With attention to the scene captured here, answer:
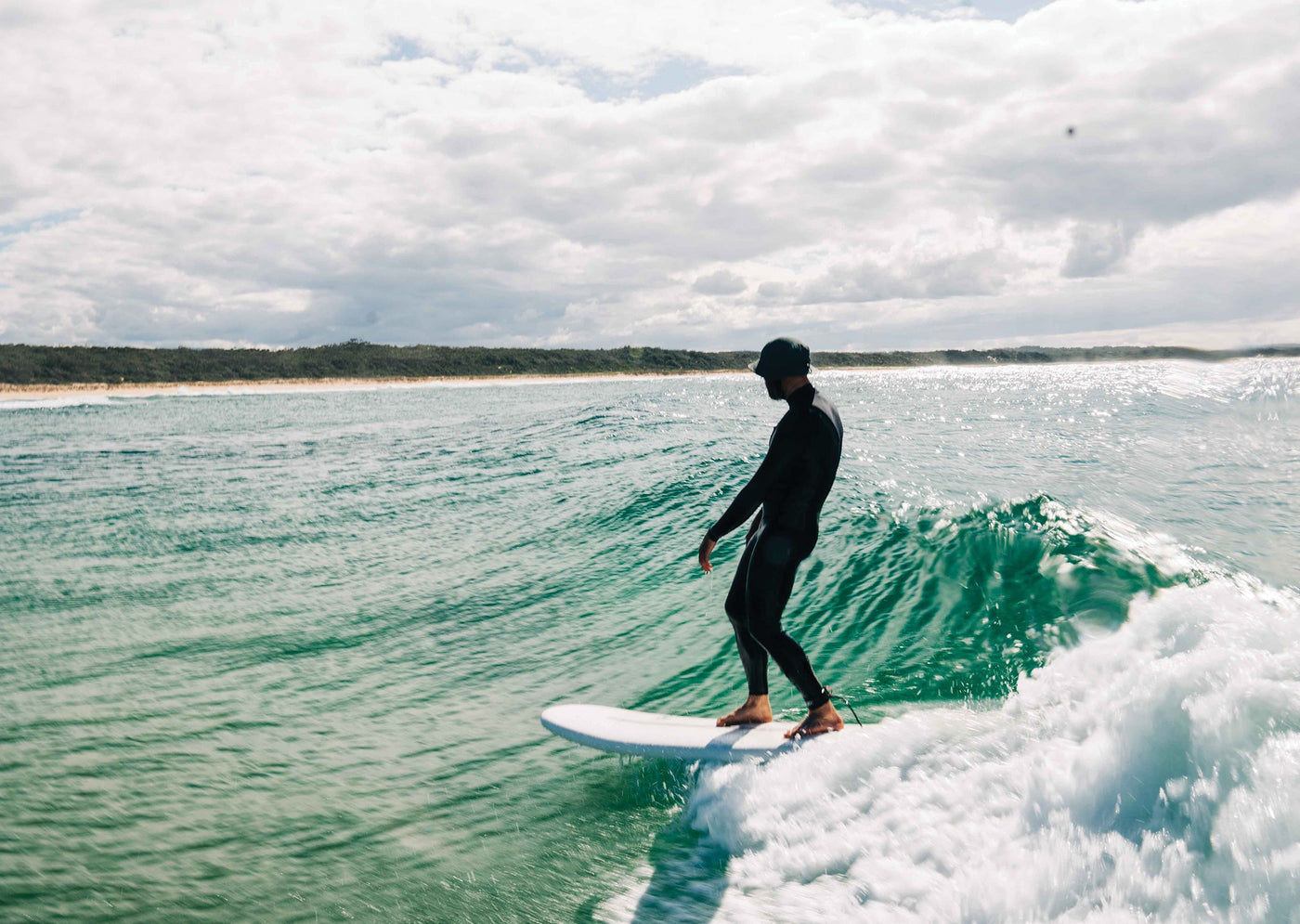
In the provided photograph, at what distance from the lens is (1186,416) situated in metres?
28.9

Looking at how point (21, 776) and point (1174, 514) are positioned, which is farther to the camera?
point (1174, 514)

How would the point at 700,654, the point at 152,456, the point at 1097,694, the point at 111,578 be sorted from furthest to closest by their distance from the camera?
1. the point at 152,456
2. the point at 111,578
3. the point at 700,654
4. the point at 1097,694

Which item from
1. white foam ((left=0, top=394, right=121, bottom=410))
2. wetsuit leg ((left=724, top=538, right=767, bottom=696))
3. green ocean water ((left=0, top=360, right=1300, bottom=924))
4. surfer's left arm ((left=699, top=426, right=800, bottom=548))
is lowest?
green ocean water ((left=0, top=360, right=1300, bottom=924))

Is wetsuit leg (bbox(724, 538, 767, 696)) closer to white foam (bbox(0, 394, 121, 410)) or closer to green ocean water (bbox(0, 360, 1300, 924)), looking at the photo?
green ocean water (bbox(0, 360, 1300, 924))

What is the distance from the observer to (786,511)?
173 inches

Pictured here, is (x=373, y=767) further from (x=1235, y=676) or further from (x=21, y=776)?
(x=1235, y=676)

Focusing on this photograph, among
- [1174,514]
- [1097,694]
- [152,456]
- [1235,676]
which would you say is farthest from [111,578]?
[152,456]

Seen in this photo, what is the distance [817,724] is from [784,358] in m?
2.08

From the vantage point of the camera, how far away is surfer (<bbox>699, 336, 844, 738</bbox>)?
4.29 metres

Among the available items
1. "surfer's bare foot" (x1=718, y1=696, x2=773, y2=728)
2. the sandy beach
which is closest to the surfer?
"surfer's bare foot" (x1=718, y1=696, x2=773, y2=728)

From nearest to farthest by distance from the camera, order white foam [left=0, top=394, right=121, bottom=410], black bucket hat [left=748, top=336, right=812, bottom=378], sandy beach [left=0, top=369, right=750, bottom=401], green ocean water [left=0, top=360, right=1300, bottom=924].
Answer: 1. green ocean water [left=0, top=360, right=1300, bottom=924]
2. black bucket hat [left=748, top=336, right=812, bottom=378]
3. white foam [left=0, top=394, right=121, bottom=410]
4. sandy beach [left=0, top=369, right=750, bottom=401]

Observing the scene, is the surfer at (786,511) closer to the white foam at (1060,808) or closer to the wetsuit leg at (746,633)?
the wetsuit leg at (746,633)

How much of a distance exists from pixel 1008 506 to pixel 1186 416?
84.7 feet

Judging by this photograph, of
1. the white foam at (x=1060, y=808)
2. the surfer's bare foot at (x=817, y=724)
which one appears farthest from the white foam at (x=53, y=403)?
the white foam at (x=1060, y=808)
